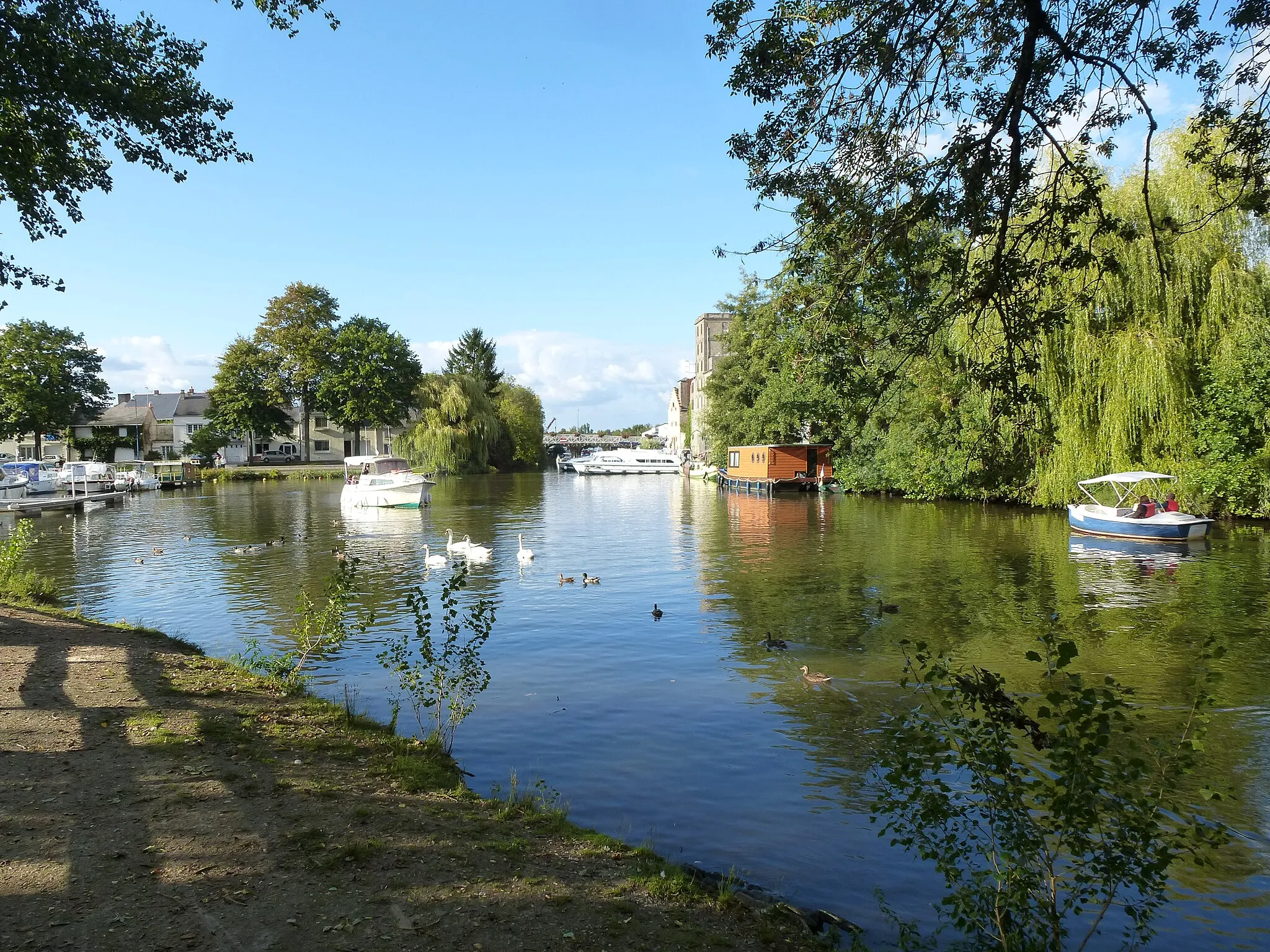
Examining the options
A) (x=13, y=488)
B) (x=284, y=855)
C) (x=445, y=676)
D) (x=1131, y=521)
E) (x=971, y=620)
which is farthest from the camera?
(x=13, y=488)

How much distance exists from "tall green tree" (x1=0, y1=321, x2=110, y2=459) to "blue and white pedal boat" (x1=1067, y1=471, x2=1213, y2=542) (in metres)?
78.6

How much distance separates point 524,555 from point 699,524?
→ 1326 centimetres

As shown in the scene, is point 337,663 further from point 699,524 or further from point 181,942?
point 699,524

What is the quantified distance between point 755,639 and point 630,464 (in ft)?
269

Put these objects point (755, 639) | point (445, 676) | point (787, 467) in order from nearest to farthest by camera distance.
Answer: point (445, 676) < point (755, 639) < point (787, 467)

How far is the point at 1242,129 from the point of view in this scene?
6895 millimetres

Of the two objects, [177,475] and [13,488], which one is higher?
[177,475]

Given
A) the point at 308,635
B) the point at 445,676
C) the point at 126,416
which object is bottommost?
the point at 445,676

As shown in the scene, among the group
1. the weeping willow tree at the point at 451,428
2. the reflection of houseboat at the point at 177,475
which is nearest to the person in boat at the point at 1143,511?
the weeping willow tree at the point at 451,428

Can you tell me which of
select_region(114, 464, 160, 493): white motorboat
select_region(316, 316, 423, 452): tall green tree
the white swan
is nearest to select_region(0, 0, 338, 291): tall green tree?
the white swan

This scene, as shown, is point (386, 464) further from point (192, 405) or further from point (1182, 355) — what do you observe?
point (192, 405)

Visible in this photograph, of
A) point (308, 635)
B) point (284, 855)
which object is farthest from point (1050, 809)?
point (308, 635)

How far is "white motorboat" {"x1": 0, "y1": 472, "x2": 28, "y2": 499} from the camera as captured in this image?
48.0 metres

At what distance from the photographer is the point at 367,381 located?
79.2 meters
